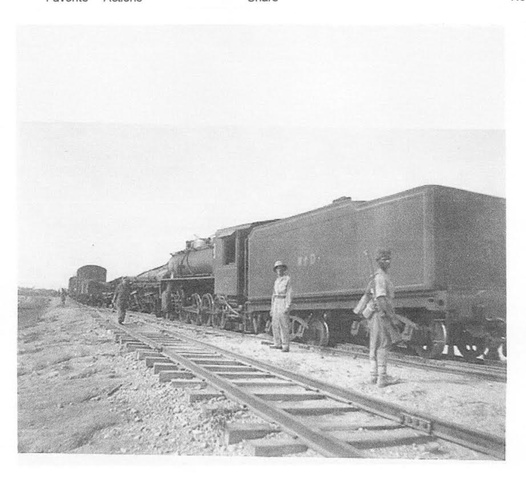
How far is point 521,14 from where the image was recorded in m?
4.27

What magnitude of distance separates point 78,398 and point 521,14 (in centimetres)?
509

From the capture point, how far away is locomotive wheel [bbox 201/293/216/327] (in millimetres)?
10867

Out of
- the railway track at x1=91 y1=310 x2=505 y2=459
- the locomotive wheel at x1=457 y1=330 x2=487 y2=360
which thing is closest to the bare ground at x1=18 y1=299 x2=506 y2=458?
the railway track at x1=91 y1=310 x2=505 y2=459

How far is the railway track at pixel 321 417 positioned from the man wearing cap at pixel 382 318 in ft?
2.32

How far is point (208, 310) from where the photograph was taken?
1122 centimetres

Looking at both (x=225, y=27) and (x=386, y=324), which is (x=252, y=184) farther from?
(x=386, y=324)

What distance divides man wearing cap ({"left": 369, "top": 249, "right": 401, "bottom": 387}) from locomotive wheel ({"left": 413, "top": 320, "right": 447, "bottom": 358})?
1.25m

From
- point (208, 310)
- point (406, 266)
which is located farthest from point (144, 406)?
point (208, 310)

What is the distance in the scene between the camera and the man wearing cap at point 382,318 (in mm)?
4434

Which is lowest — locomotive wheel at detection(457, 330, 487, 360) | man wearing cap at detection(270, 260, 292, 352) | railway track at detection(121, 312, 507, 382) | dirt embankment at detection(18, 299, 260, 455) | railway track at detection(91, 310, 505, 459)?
dirt embankment at detection(18, 299, 260, 455)

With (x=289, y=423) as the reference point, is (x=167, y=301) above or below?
above

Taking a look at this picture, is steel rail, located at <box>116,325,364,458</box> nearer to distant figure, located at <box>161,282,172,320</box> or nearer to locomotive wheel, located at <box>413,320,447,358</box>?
locomotive wheel, located at <box>413,320,447,358</box>

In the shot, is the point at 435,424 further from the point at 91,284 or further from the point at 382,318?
the point at 91,284

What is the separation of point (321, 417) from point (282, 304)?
336 centimetres
